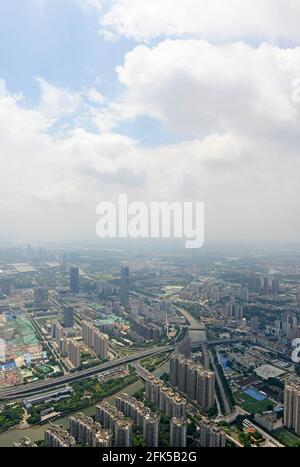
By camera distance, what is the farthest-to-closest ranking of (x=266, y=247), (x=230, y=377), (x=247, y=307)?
(x=266, y=247) < (x=247, y=307) < (x=230, y=377)

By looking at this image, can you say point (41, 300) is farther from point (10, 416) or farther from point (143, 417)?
point (143, 417)

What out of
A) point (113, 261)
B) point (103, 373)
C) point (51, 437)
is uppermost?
point (113, 261)

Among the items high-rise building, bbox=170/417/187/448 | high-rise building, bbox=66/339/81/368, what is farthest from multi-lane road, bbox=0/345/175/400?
high-rise building, bbox=170/417/187/448

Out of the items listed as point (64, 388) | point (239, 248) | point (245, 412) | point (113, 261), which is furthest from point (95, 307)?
point (239, 248)

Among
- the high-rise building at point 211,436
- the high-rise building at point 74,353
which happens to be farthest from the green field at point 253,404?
the high-rise building at point 74,353

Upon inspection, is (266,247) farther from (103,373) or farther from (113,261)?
(103,373)

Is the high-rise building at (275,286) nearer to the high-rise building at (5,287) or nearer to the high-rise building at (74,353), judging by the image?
the high-rise building at (74,353)

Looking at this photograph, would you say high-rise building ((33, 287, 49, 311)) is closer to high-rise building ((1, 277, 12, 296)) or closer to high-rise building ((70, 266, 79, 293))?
high-rise building ((1, 277, 12, 296))
